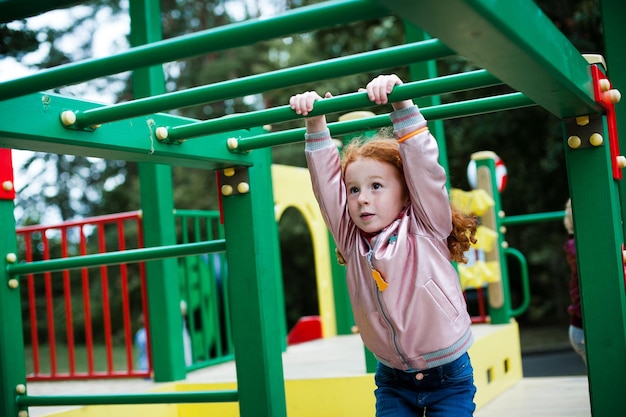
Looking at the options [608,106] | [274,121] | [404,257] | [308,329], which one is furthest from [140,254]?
[308,329]

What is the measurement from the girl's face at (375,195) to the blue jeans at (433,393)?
38 centimetres

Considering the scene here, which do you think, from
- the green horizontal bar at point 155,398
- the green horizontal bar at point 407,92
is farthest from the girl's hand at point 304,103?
the green horizontal bar at point 155,398

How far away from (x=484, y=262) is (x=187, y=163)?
3583 millimetres

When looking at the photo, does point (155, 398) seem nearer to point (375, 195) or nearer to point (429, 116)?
point (375, 195)

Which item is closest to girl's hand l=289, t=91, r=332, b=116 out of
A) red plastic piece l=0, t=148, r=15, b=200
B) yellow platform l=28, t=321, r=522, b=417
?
red plastic piece l=0, t=148, r=15, b=200

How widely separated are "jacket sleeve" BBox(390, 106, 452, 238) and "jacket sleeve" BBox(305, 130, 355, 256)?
0.19 metres

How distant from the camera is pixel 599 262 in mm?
1798

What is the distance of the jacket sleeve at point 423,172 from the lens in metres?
1.78

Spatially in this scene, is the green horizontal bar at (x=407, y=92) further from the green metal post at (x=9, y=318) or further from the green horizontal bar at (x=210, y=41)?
the green metal post at (x=9, y=318)

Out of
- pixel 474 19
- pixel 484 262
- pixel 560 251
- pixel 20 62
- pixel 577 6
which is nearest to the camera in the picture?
pixel 474 19

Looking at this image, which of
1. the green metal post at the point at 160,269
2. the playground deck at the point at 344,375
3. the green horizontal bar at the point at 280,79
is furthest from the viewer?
the green metal post at the point at 160,269

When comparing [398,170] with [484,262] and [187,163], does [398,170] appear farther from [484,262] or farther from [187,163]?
[484,262]

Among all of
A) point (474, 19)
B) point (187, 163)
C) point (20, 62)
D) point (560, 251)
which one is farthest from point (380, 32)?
point (474, 19)

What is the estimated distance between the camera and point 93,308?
1470 cm
